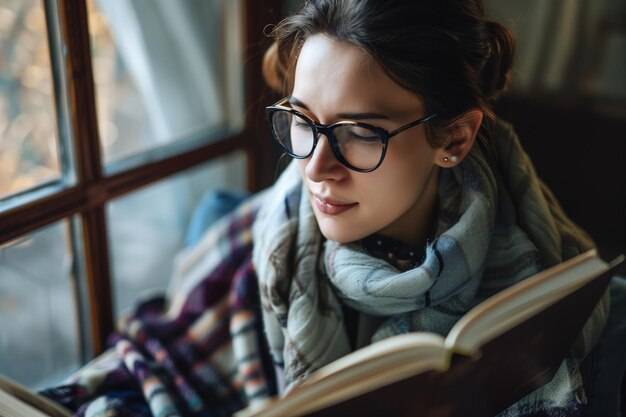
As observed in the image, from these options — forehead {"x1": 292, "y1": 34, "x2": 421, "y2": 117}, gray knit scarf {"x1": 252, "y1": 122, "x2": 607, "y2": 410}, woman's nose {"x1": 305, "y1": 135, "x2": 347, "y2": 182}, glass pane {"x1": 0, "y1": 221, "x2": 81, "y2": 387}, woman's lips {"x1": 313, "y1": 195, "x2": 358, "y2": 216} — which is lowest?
glass pane {"x1": 0, "y1": 221, "x2": 81, "y2": 387}

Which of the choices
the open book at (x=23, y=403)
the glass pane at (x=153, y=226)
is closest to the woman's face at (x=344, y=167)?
the open book at (x=23, y=403)

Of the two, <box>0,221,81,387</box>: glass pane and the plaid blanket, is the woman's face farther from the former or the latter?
<box>0,221,81,387</box>: glass pane

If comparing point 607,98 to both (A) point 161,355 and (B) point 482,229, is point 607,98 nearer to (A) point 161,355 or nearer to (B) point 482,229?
(B) point 482,229

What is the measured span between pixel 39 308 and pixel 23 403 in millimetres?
623

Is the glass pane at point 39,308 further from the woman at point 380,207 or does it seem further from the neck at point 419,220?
the neck at point 419,220

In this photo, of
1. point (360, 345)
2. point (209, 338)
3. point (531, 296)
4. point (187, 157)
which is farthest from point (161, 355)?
point (531, 296)

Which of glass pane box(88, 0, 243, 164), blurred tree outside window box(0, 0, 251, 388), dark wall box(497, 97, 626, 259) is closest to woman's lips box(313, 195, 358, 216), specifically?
blurred tree outside window box(0, 0, 251, 388)

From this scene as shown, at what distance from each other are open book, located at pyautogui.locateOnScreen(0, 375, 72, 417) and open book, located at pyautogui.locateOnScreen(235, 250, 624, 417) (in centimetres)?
46

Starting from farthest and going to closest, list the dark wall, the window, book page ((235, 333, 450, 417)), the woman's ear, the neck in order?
the dark wall, the window, the neck, the woman's ear, book page ((235, 333, 450, 417))

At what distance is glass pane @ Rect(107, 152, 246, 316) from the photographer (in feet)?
5.84

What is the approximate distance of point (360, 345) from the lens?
1217mm

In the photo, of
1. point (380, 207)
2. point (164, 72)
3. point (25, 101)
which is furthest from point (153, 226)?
point (380, 207)

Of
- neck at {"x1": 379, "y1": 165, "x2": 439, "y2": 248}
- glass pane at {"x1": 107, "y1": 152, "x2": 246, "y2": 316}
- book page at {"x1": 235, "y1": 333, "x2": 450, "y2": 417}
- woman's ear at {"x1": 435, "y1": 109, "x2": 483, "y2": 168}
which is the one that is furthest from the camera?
glass pane at {"x1": 107, "y1": 152, "x2": 246, "y2": 316}

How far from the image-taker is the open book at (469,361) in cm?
75
